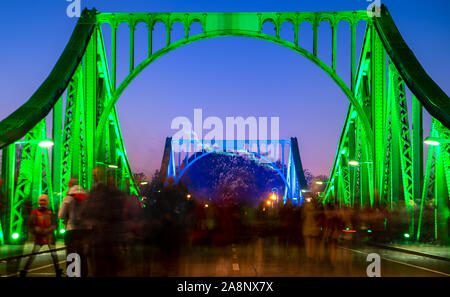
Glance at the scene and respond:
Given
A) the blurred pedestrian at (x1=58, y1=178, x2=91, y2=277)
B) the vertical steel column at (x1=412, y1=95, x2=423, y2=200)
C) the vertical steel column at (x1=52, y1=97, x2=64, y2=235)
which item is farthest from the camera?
the vertical steel column at (x1=52, y1=97, x2=64, y2=235)

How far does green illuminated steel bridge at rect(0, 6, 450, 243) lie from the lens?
20.5 meters

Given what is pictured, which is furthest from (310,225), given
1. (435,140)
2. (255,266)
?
(435,140)

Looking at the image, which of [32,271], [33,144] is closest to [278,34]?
[33,144]

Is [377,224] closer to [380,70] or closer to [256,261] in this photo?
[380,70]

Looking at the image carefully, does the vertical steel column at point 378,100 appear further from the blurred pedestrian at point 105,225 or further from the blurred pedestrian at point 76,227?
the blurred pedestrian at point 105,225

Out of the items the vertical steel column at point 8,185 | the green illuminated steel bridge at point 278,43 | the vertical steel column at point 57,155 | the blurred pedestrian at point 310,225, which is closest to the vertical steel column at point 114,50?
the green illuminated steel bridge at point 278,43

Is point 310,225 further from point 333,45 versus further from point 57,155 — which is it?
point 57,155

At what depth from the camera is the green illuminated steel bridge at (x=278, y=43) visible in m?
20.5

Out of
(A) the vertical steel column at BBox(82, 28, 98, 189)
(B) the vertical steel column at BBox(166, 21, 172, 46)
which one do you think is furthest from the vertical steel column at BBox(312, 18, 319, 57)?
(A) the vertical steel column at BBox(82, 28, 98, 189)

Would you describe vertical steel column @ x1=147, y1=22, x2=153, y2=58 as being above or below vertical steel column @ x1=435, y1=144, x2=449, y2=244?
above

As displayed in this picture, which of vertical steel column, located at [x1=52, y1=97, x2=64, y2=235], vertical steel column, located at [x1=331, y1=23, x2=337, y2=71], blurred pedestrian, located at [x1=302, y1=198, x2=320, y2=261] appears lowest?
blurred pedestrian, located at [x1=302, y1=198, x2=320, y2=261]

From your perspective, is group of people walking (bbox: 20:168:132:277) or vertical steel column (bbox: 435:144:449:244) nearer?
group of people walking (bbox: 20:168:132:277)

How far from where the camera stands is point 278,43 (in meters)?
24.2

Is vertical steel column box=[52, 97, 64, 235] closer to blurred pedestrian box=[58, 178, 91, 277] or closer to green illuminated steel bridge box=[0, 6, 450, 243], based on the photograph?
green illuminated steel bridge box=[0, 6, 450, 243]
